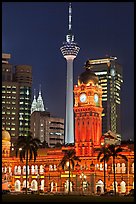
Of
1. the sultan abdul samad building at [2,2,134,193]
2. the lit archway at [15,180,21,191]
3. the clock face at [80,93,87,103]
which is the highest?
the clock face at [80,93,87,103]

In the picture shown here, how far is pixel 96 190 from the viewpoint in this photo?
5384 inches

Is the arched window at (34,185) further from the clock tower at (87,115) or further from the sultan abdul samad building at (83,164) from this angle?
the clock tower at (87,115)

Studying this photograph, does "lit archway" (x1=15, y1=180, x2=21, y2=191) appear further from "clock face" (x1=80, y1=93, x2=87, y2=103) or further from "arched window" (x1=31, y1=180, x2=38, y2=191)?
"clock face" (x1=80, y1=93, x2=87, y2=103)

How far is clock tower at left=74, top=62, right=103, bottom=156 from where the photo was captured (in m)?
144

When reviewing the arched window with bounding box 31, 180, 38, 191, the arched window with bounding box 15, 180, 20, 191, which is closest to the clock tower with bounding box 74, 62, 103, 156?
the arched window with bounding box 31, 180, 38, 191

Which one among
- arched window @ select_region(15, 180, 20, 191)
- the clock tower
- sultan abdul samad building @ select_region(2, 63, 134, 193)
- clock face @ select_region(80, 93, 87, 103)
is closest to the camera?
sultan abdul samad building @ select_region(2, 63, 134, 193)

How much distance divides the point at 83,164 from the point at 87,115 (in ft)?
42.4

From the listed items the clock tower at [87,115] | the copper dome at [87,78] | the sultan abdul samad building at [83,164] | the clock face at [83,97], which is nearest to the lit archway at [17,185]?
the sultan abdul samad building at [83,164]

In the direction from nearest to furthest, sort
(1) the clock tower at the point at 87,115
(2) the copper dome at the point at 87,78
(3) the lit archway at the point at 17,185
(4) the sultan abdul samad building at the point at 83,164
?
1. (4) the sultan abdul samad building at the point at 83,164
2. (1) the clock tower at the point at 87,115
3. (2) the copper dome at the point at 87,78
4. (3) the lit archway at the point at 17,185

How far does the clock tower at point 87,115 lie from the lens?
471 ft

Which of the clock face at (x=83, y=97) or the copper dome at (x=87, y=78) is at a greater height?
the copper dome at (x=87, y=78)

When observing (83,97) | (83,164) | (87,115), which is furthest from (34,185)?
(83,97)

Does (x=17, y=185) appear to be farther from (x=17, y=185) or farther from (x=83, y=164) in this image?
(x=83, y=164)

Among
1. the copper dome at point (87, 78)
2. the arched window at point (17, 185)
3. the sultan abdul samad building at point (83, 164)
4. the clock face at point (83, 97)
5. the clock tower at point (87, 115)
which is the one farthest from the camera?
the arched window at point (17, 185)
